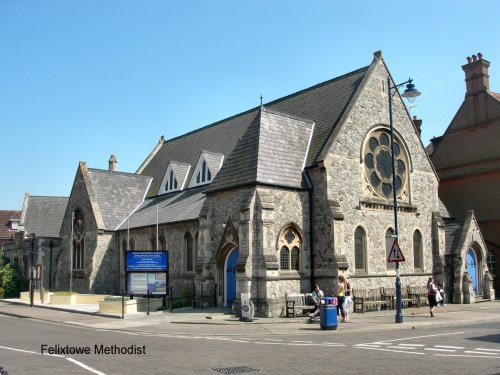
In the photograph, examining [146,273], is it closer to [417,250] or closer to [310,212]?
[310,212]

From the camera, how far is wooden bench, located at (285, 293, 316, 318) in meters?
22.7

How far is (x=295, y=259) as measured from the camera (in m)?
25.0

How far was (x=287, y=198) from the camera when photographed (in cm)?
2486

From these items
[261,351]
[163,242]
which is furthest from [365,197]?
[261,351]

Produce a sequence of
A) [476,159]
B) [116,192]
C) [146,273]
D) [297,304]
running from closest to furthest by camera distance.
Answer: [297,304], [146,273], [476,159], [116,192]

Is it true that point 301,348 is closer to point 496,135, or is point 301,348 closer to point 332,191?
point 332,191

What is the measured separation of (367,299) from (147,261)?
11057mm

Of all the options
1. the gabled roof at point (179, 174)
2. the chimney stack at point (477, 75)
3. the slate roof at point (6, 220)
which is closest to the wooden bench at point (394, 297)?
the gabled roof at point (179, 174)

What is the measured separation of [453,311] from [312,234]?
7737 millimetres

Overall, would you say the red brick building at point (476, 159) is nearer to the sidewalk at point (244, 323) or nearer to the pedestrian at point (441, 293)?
the pedestrian at point (441, 293)

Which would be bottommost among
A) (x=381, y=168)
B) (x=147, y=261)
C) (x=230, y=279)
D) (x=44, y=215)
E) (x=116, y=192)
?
(x=230, y=279)

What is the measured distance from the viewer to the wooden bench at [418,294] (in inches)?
1094

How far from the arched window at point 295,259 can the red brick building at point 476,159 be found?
17.9m

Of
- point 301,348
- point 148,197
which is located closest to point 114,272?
point 148,197
